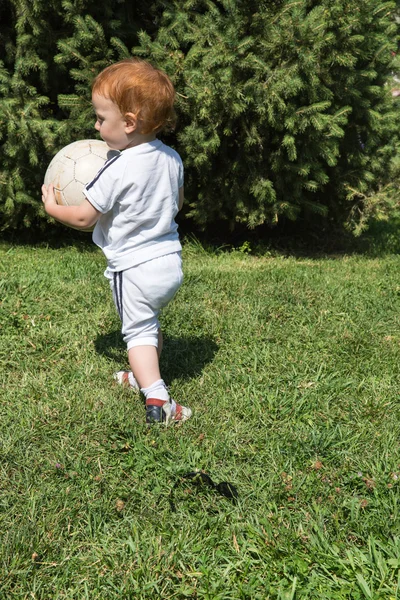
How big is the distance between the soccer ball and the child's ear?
60cm

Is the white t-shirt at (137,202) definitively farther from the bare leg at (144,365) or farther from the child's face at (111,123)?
the bare leg at (144,365)

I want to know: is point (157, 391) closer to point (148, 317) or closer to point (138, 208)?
point (148, 317)

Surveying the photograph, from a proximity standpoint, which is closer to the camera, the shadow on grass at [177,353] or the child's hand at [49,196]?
the child's hand at [49,196]

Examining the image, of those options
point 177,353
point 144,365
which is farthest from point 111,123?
point 177,353

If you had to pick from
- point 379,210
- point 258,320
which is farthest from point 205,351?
point 379,210

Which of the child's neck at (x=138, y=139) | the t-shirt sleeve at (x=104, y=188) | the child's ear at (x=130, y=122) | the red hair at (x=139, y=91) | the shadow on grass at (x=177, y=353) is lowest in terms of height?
the shadow on grass at (x=177, y=353)

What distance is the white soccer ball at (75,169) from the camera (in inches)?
145

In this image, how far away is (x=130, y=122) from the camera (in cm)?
317

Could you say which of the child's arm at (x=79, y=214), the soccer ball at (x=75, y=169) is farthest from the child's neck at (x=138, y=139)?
the soccer ball at (x=75, y=169)

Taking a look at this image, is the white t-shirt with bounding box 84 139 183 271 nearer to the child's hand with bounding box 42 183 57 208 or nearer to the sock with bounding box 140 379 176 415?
the child's hand with bounding box 42 183 57 208

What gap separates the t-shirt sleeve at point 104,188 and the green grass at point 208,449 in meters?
1.05

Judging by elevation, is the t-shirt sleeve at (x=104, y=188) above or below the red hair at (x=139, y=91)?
below

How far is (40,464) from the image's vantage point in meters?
2.93

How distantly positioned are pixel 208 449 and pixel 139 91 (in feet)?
5.76
